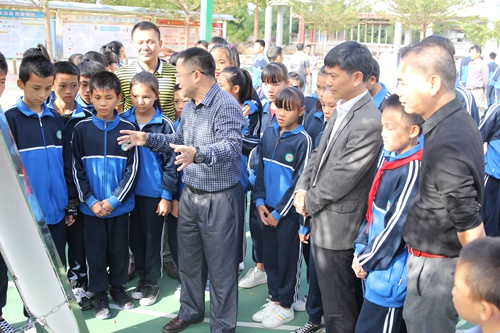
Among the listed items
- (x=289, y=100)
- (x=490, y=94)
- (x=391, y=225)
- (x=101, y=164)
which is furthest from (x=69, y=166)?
(x=490, y=94)

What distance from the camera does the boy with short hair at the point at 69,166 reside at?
145 inches

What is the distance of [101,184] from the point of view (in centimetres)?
367

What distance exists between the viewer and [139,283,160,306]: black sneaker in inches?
157

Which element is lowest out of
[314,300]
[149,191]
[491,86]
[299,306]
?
[299,306]

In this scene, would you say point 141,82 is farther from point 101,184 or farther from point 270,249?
point 270,249

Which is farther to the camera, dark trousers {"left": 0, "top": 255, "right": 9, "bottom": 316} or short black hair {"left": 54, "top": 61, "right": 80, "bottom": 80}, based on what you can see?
short black hair {"left": 54, "top": 61, "right": 80, "bottom": 80}

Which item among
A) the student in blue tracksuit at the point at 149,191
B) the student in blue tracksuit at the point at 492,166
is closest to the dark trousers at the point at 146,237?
the student in blue tracksuit at the point at 149,191

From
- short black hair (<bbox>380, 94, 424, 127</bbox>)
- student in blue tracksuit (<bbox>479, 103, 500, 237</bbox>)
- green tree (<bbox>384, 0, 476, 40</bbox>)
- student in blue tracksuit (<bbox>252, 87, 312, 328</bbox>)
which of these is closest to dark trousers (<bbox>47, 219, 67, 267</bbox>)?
student in blue tracksuit (<bbox>252, 87, 312, 328</bbox>)

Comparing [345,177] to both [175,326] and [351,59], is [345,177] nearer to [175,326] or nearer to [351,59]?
[351,59]

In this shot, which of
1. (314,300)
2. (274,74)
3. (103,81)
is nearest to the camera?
(314,300)

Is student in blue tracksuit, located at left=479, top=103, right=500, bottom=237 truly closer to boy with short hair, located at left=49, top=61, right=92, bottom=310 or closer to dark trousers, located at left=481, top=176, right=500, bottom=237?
dark trousers, located at left=481, top=176, right=500, bottom=237

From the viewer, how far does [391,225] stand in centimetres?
256

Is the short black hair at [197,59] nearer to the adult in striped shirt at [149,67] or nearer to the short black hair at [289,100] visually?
the short black hair at [289,100]

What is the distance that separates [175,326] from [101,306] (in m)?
0.64
